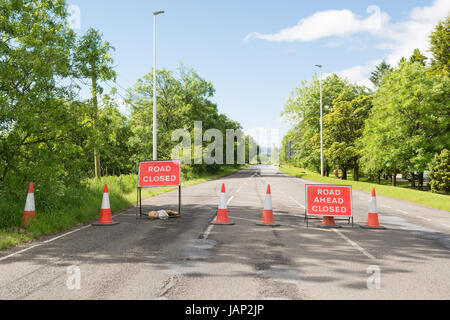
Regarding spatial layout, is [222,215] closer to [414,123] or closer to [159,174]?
[159,174]

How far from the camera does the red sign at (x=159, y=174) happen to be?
Result: 11.0 m

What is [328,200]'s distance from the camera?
9.50 metres

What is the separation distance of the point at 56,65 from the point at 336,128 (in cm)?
3985

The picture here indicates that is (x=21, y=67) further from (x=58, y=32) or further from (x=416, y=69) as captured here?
(x=416, y=69)

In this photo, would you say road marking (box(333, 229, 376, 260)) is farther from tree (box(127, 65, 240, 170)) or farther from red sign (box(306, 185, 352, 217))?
tree (box(127, 65, 240, 170))

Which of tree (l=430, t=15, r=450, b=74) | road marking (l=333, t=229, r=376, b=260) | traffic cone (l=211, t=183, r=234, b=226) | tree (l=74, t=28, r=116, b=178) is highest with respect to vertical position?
tree (l=430, t=15, r=450, b=74)

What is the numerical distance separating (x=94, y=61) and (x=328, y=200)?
8.75 metres

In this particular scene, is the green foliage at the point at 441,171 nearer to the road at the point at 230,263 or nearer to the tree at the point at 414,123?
the tree at the point at 414,123

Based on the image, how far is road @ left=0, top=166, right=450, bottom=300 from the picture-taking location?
4387 millimetres

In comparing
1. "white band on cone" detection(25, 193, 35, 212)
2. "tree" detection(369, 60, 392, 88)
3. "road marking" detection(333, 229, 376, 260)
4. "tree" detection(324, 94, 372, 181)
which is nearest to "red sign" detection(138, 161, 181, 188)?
"white band on cone" detection(25, 193, 35, 212)

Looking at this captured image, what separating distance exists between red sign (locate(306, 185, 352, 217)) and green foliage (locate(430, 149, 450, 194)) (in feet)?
82.4

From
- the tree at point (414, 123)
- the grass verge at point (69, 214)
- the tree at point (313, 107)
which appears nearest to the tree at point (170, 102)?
the tree at point (313, 107)
